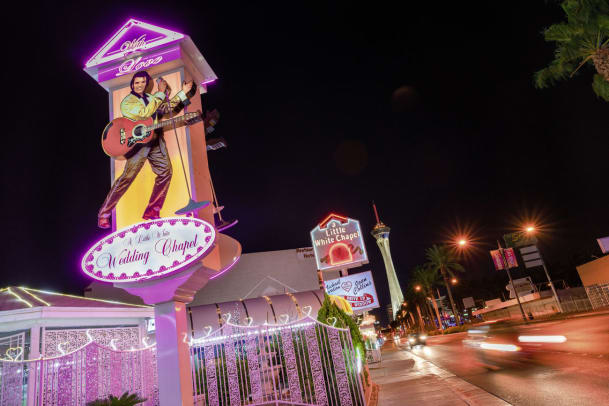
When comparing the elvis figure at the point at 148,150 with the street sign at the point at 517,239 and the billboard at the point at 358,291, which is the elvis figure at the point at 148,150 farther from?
the street sign at the point at 517,239

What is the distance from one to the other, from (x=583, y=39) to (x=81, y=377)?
21445mm

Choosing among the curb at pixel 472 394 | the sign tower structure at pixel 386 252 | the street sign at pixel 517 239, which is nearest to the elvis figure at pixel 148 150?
the curb at pixel 472 394

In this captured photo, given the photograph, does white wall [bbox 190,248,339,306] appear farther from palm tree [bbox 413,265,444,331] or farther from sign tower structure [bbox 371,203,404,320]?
sign tower structure [bbox 371,203,404,320]

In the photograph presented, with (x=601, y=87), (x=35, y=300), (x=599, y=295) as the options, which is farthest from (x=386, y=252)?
(x=35, y=300)

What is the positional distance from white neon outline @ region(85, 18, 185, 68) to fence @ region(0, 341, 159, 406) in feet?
24.6

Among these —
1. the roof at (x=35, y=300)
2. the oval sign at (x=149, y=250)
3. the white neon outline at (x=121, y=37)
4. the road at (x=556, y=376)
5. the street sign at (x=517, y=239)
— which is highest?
the white neon outline at (x=121, y=37)

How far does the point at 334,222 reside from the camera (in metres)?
31.9

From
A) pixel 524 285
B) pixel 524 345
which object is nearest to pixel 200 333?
pixel 524 345

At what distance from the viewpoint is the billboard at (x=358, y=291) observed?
29719 mm

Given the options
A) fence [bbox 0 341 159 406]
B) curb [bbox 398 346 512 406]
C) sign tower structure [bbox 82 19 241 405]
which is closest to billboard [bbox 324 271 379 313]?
curb [bbox 398 346 512 406]

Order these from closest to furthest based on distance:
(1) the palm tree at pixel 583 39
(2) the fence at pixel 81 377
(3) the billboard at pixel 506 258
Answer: (2) the fence at pixel 81 377 < (1) the palm tree at pixel 583 39 < (3) the billboard at pixel 506 258

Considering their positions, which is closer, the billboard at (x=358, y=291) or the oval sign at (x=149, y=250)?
the oval sign at (x=149, y=250)

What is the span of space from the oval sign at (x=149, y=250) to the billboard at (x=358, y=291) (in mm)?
22320

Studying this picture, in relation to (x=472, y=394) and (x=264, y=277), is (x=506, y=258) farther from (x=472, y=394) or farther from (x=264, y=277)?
(x=472, y=394)
